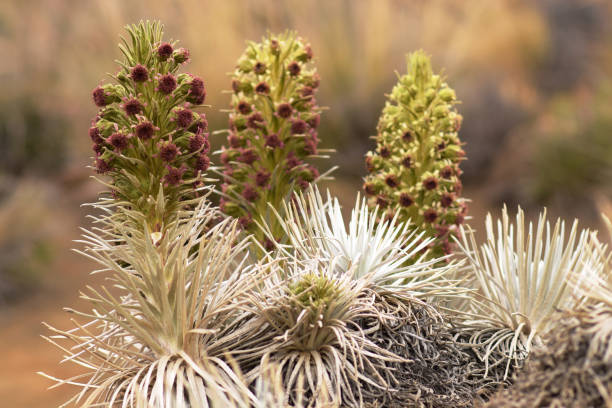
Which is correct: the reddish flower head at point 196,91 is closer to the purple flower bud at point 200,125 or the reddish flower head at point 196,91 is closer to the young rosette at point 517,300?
the purple flower bud at point 200,125

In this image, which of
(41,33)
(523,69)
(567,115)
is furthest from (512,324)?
(523,69)

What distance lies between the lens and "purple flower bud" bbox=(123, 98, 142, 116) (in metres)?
1.42

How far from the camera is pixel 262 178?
1.76m

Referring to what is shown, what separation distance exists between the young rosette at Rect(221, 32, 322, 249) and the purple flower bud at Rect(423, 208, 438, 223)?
0.29 metres

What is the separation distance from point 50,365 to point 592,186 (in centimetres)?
442

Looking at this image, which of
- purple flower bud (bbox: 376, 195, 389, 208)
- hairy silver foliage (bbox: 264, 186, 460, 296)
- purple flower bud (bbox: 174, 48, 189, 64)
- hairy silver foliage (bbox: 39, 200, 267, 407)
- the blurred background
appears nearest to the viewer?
hairy silver foliage (bbox: 39, 200, 267, 407)

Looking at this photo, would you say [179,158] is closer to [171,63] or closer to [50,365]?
[171,63]

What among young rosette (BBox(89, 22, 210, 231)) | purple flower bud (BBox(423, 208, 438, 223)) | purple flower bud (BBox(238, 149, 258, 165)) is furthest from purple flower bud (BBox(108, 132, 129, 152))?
purple flower bud (BBox(423, 208, 438, 223))

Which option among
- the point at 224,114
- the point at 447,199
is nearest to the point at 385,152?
the point at 447,199

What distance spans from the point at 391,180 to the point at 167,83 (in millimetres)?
628

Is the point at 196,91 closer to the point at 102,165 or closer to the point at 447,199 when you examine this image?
the point at 102,165

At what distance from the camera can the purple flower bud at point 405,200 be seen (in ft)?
5.83

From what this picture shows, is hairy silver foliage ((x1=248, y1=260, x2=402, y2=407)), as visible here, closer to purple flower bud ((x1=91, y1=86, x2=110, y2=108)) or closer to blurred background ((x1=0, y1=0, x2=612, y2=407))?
purple flower bud ((x1=91, y1=86, x2=110, y2=108))

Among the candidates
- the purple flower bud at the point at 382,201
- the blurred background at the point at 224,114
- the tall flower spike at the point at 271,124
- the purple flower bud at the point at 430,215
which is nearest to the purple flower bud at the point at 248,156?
the tall flower spike at the point at 271,124
